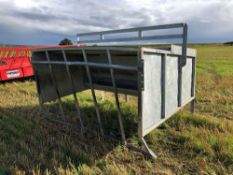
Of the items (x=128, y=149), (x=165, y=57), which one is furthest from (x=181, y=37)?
(x=128, y=149)

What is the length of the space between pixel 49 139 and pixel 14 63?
14.5ft

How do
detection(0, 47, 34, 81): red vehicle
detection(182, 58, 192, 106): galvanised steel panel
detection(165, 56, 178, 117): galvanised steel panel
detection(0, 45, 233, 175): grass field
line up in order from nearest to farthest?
1. detection(0, 45, 233, 175): grass field
2. detection(165, 56, 178, 117): galvanised steel panel
3. detection(182, 58, 192, 106): galvanised steel panel
4. detection(0, 47, 34, 81): red vehicle

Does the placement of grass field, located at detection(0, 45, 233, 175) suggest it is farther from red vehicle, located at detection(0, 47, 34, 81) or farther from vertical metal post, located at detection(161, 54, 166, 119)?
red vehicle, located at detection(0, 47, 34, 81)

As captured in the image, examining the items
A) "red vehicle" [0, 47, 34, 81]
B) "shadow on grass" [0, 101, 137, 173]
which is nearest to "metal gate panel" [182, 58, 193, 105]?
"shadow on grass" [0, 101, 137, 173]

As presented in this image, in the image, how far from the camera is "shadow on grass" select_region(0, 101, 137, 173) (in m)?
2.64

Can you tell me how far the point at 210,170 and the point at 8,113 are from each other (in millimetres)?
3531

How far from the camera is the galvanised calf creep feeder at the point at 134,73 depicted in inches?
104

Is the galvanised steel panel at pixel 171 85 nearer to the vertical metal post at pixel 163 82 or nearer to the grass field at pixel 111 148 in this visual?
the vertical metal post at pixel 163 82

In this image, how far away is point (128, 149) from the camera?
9.93 feet

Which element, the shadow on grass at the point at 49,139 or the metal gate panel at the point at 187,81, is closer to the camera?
the shadow on grass at the point at 49,139

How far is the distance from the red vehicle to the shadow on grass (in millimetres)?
2520

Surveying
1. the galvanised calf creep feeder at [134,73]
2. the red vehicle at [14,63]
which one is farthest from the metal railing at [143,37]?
the red vehicle at [14,63]

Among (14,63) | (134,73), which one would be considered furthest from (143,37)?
(14,63)

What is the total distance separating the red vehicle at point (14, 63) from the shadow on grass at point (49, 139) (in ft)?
8.27
